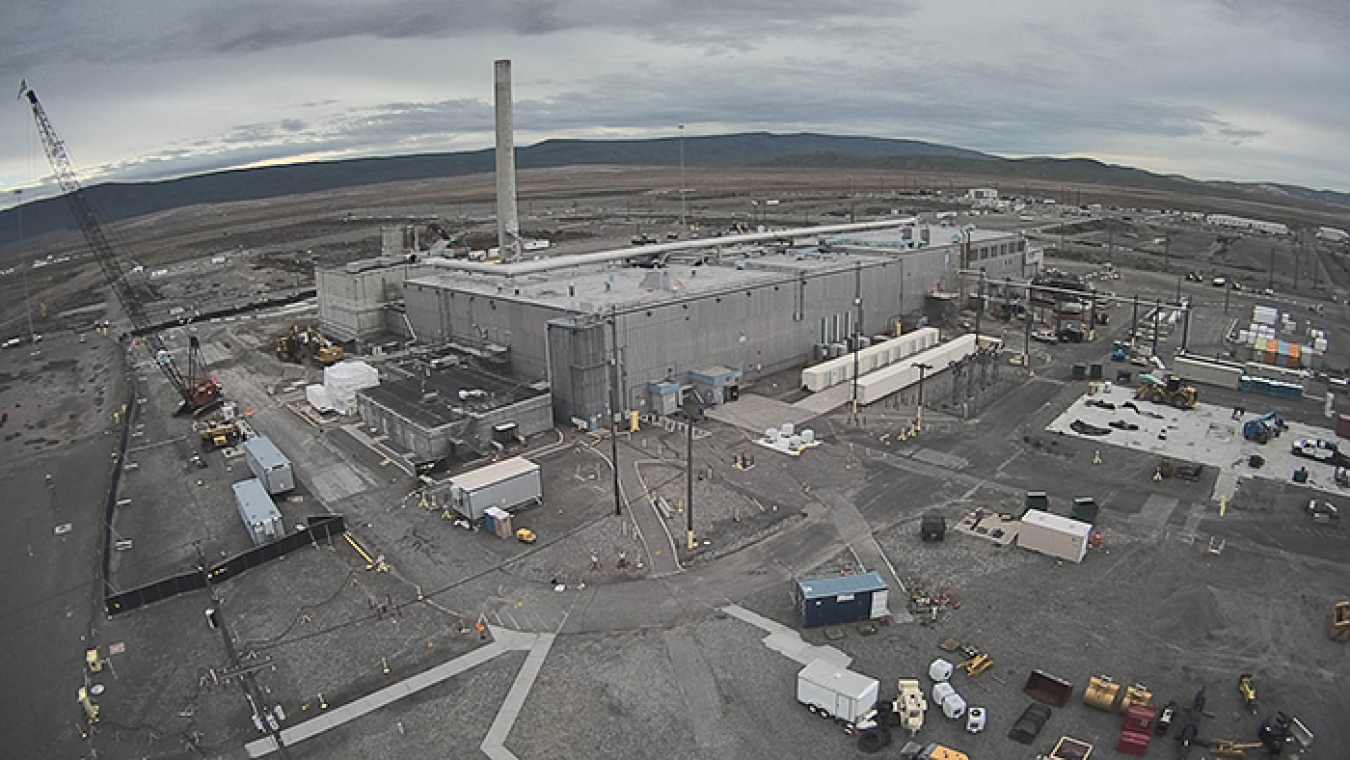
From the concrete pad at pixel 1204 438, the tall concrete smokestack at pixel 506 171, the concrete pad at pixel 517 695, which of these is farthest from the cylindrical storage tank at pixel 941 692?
the tall concrete smokestack at pixel 506 171

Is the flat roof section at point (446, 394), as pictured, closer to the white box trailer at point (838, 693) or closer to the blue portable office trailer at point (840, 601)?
the blue portable office trailer at point (840, 601)

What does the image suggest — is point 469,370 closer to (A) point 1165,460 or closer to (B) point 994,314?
(A) point 1165,460

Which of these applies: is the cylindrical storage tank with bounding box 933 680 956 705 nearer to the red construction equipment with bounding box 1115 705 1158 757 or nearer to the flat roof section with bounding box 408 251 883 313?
the red construction equipment with bounding box 1115 705 1158 757

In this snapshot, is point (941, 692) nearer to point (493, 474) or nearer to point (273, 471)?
point (493, 474)

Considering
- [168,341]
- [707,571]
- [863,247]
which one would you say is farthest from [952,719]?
[168,341]

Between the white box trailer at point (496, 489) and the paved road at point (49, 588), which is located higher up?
the white box trailer at point (496, 489)

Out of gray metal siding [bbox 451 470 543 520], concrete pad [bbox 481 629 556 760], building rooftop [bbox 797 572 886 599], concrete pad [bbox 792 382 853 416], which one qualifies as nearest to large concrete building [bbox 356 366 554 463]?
gray metal siding [bbox 451 470 543 520]

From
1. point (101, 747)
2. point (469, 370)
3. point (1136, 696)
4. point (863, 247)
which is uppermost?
point (863, 247)
